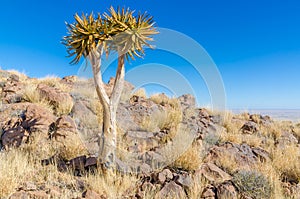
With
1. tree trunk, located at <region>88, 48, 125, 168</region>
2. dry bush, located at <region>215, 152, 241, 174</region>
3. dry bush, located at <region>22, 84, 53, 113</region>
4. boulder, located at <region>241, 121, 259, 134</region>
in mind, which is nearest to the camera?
tree trunk, located at <region>88, 48, 125, 168</region>

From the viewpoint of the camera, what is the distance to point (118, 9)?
184 inches

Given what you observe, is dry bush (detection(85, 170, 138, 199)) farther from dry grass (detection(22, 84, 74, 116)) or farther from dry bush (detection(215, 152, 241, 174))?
dry grass (detection(22, 84, 74, 116))

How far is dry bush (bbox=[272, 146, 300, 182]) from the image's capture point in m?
5.60

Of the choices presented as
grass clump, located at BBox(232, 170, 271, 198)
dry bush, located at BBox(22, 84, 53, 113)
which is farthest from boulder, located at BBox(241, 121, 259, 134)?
dry bush, located at BBox(22, 84, 53, 113)

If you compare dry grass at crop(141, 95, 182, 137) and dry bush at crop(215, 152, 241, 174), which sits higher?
dry grass at crop(141, 95, 182, 137)

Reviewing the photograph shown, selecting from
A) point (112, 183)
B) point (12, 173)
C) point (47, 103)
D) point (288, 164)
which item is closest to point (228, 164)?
point (288, 164)

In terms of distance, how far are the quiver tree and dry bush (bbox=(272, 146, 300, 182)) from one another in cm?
398

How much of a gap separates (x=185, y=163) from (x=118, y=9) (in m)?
3.48

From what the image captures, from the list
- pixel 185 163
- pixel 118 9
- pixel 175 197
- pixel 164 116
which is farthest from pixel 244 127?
pixel 118 9

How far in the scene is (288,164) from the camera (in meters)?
6.06

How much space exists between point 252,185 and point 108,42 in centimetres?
379

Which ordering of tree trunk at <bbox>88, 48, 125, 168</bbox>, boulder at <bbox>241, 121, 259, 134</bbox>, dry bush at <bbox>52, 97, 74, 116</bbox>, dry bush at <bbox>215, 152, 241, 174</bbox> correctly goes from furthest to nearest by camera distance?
boulder at <bbox>241, 121, 259, 134</bbox> < dry bush at <bbox>52, 97, 74, 116</bbox> < dry bush at <bbox>215, 152, 241, 174</bbox> < tree trunk at <bbox>88, 48, 125, 168</bbox>

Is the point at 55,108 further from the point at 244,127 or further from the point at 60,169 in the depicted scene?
the point at 244,127

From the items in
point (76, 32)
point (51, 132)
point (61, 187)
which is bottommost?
point (61, 187)
